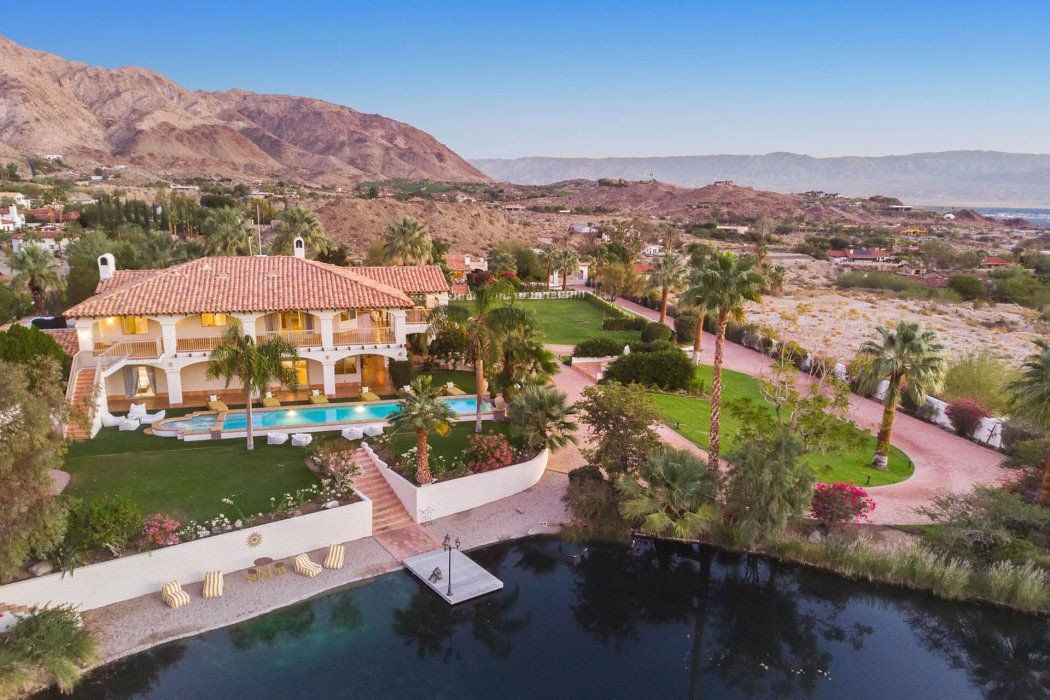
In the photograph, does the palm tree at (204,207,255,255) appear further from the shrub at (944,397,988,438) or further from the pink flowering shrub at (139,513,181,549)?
the shrub at (944,397,988,438)

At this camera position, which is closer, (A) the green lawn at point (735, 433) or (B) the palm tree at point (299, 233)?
(A) the green lawn at point (735, 433)

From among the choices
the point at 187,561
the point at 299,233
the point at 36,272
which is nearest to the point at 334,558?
the point at 187,561

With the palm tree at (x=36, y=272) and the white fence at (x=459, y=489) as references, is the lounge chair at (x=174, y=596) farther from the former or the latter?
the palm tree at (x=36, y=272)

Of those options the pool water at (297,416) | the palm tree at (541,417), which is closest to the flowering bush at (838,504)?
the palm tree at (541,417)

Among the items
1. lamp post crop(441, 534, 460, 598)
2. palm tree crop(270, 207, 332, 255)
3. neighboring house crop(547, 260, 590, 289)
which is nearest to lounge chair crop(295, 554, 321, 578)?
lamp post crop(441, 534, 460, 598)

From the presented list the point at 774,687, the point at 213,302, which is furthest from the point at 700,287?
the point at 213,302
